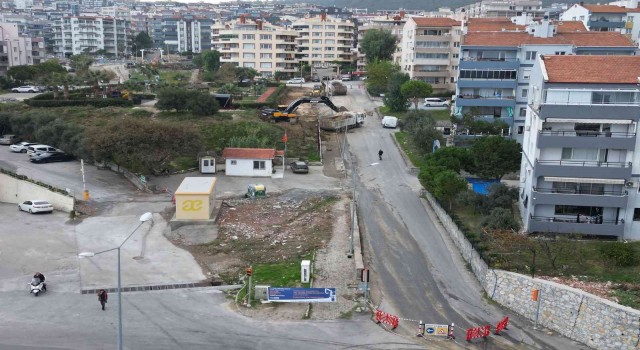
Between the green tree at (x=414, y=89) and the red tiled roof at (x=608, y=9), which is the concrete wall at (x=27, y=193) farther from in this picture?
the red tiled roof at (x=608, y=9)

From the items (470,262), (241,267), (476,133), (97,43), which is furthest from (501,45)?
(97,43)

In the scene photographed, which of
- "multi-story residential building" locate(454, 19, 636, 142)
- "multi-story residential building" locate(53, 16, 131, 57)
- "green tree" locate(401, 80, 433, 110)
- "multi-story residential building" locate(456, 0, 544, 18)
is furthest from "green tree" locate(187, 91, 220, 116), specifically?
"multi-story residential building" locate(53, 16, 131, 57)

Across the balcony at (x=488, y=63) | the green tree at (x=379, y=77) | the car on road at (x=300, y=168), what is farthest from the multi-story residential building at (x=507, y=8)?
the car on road at (x=300, y=168)

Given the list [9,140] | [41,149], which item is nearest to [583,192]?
[41,149]

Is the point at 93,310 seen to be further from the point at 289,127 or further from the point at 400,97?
the point at 400,97

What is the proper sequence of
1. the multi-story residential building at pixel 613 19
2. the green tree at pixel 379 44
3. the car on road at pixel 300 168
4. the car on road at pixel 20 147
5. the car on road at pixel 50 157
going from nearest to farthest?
the car on road at pixel 300 168, the car on road at pixel 50 157, the car on road at pixel 20 147, the multi-story residential building at pixel 613 19, the green tree at pixel 379 44

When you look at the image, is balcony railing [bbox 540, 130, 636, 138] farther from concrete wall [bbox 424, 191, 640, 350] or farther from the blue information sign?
the blue information sign
